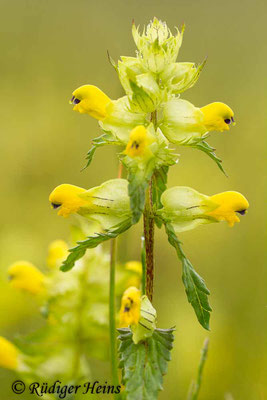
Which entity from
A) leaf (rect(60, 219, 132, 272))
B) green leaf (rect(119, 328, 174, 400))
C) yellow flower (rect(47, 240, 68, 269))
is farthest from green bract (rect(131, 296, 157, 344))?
yellow flower (rect(47, 240, 68, 269))

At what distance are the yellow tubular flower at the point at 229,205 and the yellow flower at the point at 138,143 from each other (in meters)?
0.25

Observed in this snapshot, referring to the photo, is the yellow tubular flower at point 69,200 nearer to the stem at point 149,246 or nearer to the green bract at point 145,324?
the stem at point 149,246

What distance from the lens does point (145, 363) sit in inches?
41.5

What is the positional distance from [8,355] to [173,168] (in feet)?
6.19

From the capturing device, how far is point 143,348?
109cm

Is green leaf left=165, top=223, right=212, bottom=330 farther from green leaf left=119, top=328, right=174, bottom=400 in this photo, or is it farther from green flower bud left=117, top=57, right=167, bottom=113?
green flower bud left=117, top=57, right=167, bottom=113

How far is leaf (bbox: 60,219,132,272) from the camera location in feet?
3.60

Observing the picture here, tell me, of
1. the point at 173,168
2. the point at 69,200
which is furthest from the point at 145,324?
the point at 173,168

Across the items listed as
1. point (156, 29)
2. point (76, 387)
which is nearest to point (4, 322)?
point (76, 387)

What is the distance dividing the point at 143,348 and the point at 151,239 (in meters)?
0.20

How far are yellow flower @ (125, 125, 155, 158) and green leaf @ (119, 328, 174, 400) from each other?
12.9 inches

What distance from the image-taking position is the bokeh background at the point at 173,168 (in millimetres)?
2354

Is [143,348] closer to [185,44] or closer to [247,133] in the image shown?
[247,133]

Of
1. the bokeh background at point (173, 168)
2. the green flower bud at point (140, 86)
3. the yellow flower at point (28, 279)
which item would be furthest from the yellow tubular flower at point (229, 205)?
the yellow flower at point (28, 279)
